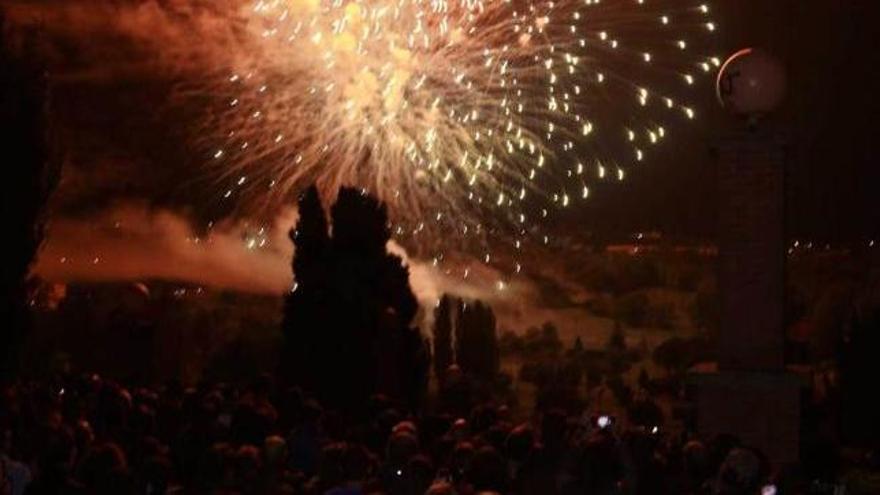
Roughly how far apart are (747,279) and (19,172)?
8699 mm

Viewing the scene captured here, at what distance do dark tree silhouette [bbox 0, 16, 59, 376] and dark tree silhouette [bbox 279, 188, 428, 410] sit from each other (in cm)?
324

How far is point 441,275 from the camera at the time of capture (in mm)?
32312

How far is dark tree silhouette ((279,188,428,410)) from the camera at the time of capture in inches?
719

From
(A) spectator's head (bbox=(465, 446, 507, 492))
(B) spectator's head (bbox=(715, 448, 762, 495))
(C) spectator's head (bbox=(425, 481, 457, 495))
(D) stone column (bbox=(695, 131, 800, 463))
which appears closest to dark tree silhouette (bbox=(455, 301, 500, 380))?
(D) stone column (bbox=(695, 131, 800, 463))

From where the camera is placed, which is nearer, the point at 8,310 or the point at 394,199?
the point at 8,310

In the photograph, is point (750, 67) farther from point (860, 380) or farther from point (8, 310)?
point (8, 310)

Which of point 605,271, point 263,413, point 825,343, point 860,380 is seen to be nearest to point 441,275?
point 605,271

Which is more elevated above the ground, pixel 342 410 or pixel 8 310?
pixel 8 310

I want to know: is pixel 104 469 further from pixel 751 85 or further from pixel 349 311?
pixel 349 311

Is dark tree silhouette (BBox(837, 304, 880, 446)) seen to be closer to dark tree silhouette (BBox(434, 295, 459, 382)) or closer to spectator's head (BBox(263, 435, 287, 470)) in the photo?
dark tree silhouette (BBox(434, 295, 459, 382))

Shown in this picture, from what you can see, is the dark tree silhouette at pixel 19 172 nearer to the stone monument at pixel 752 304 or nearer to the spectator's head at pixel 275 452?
the stone monument at pixel 752 304

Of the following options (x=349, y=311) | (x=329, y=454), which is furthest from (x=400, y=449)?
(x=349, y=311)

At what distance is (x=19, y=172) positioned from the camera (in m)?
17.8

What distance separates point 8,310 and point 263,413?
7015 millimetres
